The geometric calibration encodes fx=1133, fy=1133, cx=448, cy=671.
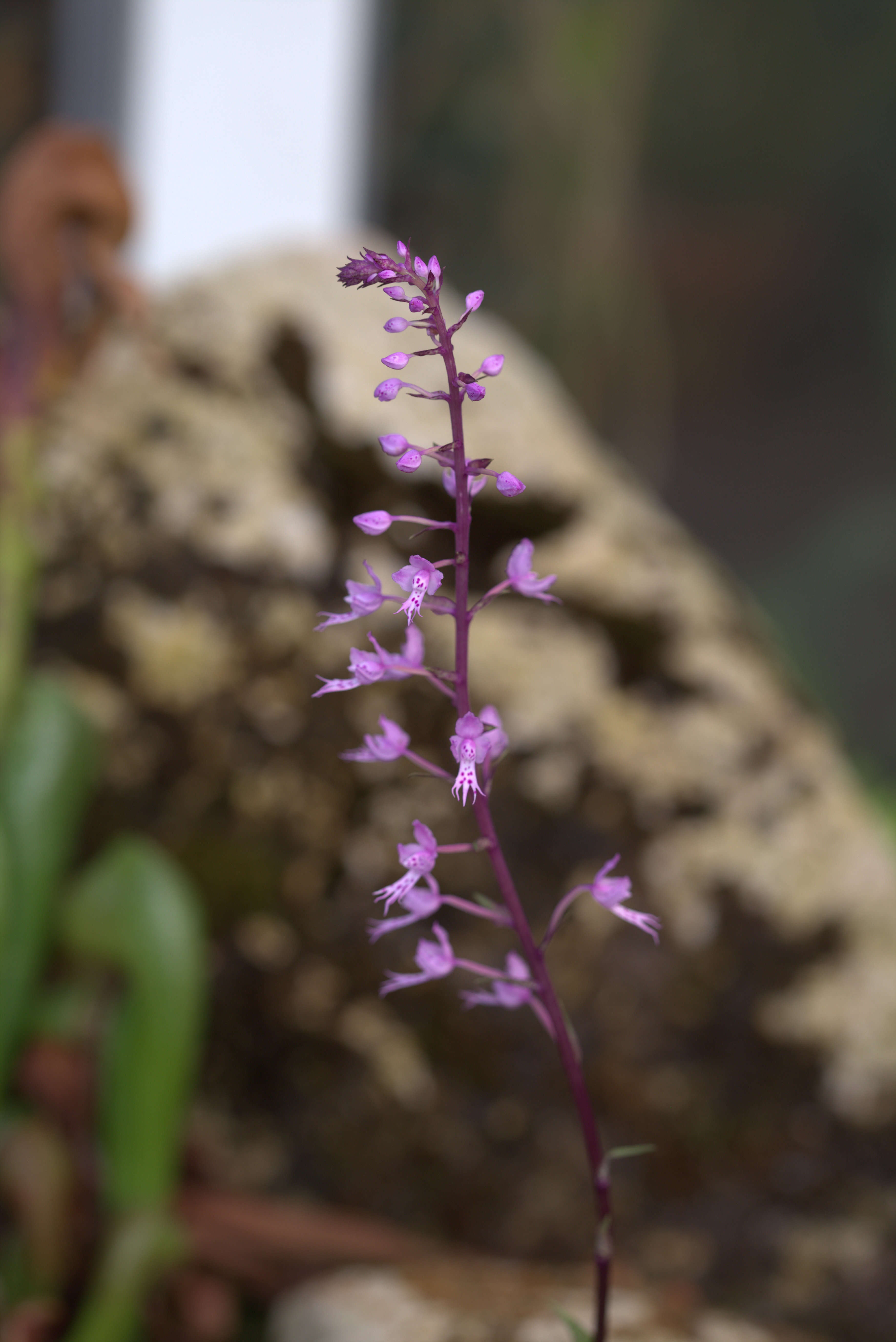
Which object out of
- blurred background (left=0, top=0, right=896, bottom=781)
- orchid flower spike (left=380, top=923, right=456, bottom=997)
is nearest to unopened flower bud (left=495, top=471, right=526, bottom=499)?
orchid flower spike (left=380, top=923, right=456, bottom=997)

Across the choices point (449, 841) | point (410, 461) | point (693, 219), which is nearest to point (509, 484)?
point (410, 461)

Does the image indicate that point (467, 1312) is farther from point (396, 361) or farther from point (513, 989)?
point (396, 361)

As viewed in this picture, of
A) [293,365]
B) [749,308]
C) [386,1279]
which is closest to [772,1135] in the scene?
[386,1279]

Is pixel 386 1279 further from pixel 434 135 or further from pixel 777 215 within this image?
pixel 777 215

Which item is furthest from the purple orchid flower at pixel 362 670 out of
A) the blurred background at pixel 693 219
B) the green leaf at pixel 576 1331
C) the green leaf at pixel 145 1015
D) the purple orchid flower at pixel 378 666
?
the blurred background at pixel 693 219

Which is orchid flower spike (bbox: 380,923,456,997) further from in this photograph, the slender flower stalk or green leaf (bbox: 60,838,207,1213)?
green leaf (bbox: 60,838,207,1213)
